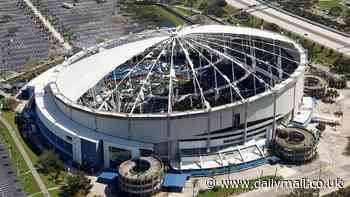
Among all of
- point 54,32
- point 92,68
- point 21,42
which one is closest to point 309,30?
point 54,32

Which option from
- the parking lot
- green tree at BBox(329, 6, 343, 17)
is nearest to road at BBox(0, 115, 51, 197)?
the parking lot

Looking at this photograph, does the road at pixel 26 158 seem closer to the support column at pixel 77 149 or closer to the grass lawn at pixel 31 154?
the grass lawn at pixel 31 154

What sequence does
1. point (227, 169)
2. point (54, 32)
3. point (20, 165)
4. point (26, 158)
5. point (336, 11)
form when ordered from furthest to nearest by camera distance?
point (336, 11) → point (54, 32) → point (26, 158) → point (20, 165) → point (227, 169)

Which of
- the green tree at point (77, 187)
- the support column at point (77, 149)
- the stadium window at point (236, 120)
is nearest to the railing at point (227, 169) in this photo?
the stadium window at point (236, 120)

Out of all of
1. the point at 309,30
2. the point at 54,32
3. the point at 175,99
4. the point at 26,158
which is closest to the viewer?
the point at 175,99

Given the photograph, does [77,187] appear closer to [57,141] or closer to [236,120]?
[57,141]

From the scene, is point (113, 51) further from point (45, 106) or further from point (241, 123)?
point (241, 123)
